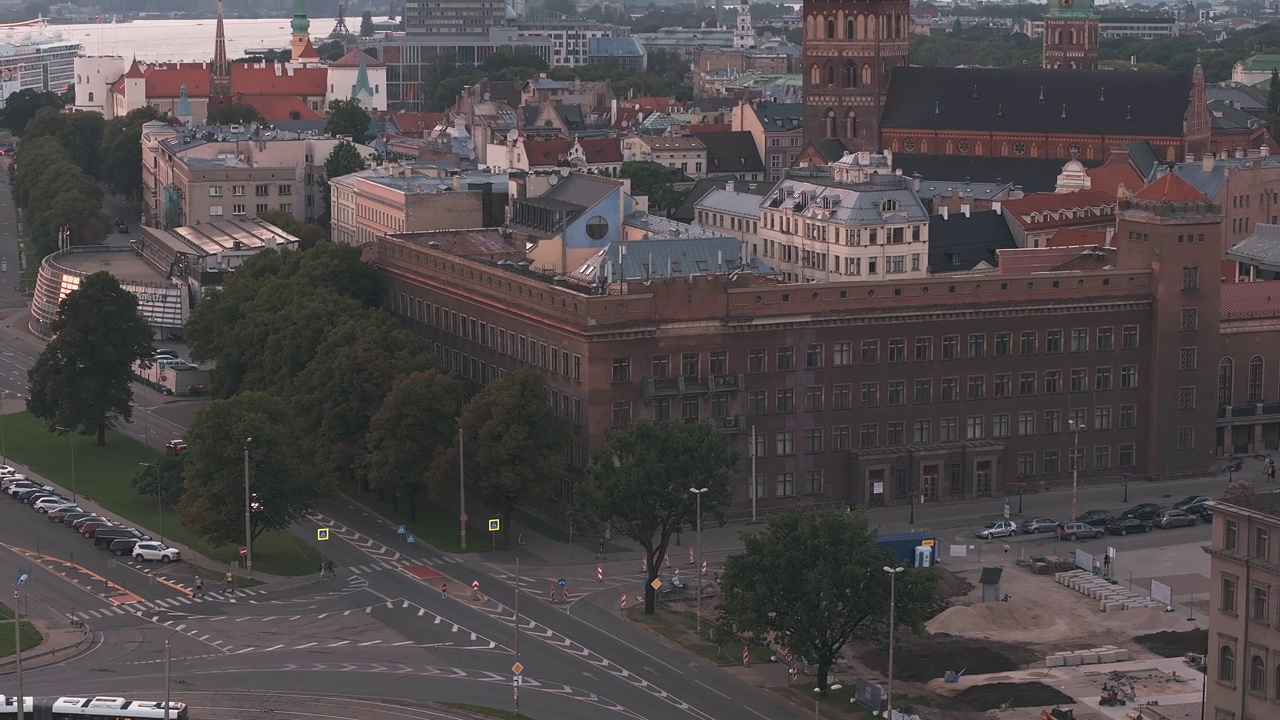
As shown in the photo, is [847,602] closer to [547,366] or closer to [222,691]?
[222,691]

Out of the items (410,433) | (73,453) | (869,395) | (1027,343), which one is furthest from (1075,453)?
(73,453)

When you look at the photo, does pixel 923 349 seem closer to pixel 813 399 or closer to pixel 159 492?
pixel 813 399

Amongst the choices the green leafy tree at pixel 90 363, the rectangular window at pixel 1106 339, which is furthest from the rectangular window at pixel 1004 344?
the green leafy tree at pixel 90 363

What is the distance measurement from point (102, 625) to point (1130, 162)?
11000cm

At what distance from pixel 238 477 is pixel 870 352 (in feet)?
116

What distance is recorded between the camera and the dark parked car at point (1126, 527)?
130375 millimetres

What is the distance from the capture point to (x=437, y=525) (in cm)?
13300

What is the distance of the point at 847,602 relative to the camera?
328 feet

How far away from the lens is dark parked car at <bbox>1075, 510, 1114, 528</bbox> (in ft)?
430

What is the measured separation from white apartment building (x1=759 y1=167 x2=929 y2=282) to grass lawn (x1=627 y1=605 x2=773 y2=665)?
1653 inches

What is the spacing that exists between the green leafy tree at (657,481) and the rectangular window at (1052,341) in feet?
95.6

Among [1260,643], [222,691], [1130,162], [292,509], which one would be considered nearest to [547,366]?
[292,509]

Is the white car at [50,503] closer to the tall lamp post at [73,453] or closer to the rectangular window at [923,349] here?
the tall lamp post at [73,453]

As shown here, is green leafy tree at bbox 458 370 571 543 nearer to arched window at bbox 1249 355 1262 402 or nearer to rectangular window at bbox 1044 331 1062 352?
rectangular window at bbox 1044 331 1062 352
